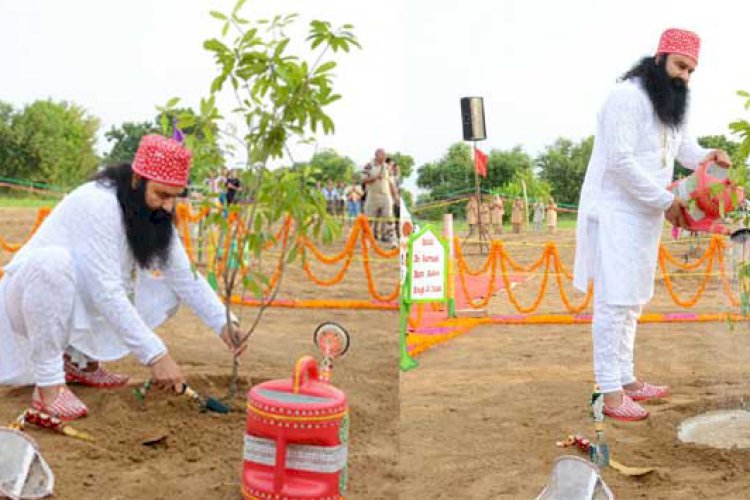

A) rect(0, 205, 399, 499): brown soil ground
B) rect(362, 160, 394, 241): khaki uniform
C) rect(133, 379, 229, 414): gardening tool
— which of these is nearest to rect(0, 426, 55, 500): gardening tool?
rect(0, 205, 399, 499): brown soil ground

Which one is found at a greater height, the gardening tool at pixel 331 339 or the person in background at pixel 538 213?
the person in background at pixel 538 213

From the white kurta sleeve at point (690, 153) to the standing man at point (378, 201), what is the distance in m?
4.39

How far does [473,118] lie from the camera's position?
2.20 meters

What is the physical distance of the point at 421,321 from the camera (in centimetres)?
398

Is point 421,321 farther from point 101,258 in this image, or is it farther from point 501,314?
point 101,258

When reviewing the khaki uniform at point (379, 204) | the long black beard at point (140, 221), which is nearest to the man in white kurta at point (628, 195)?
the long black beard at point (140, 221)

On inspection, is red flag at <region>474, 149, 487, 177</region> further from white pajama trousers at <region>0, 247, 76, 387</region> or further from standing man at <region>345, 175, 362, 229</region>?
standing man at <region>345, 175, 362, 229</region>

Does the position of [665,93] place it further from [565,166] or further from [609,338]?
[609,338]

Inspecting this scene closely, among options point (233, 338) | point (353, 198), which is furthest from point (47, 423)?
point (353, 198)

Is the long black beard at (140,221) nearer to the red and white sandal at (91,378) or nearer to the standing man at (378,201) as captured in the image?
the red and white sandal at (91,378)

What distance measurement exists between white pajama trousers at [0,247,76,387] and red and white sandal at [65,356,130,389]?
357 mm

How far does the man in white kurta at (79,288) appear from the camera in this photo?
2.17 meters

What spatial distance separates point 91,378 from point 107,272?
0.58 m

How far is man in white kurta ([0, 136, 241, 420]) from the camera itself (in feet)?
7.12
